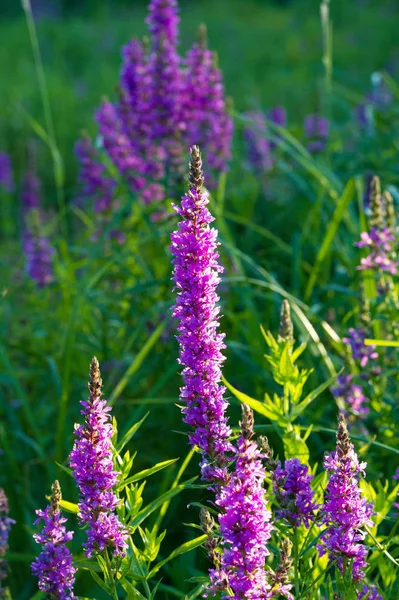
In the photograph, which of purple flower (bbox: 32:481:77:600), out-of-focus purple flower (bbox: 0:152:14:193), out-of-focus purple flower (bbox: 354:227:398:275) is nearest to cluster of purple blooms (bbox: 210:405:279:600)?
purple flower (bbox: 32:481:77:600)

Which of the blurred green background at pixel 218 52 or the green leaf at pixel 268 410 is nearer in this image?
the green leaf at pixel 268 410

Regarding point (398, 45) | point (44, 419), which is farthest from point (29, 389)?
point (398, 45)

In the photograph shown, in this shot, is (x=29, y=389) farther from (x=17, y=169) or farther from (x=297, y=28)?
(x=297, y=28)

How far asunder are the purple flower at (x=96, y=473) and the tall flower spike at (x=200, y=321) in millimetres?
178

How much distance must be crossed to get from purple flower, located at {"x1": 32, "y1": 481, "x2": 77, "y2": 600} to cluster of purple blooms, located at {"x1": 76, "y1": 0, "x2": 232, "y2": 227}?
80.3 inches

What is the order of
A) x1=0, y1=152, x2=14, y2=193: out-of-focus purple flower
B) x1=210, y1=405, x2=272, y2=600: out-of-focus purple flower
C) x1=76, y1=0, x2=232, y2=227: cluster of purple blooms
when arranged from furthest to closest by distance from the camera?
x1=0, y1=152, x2=14, y2=193: out-of-focus purple flower < x1=76, y1=0, x2=232, y2=227: cluster of purple blooms < x1=210, y1=405, x2=272, y2=600: out-of-focus purple flower

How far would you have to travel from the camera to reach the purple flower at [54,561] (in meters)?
1.72

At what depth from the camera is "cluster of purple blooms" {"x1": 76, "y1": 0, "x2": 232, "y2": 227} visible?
364 centimetres

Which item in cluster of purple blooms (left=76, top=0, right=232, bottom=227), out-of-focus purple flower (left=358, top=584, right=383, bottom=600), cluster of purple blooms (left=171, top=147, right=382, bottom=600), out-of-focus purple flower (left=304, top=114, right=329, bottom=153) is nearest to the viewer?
cluster of purple blooms (left=171, top=147, right=382, bottom=600)

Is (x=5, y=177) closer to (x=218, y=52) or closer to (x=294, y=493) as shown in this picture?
(x=294, y=493)

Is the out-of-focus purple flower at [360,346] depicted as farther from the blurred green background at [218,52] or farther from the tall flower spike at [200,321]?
the blurred green background at [218,52]

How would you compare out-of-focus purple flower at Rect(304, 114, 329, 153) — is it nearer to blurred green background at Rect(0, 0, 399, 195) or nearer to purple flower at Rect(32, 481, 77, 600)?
blurred green background at Rect(0, 0, 399, 195)

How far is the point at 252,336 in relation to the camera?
341 cm

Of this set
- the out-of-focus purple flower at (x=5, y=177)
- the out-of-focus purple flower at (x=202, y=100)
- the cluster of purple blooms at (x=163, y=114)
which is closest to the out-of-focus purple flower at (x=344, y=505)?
the cluster of purple blooms at (x=163, y=114)
